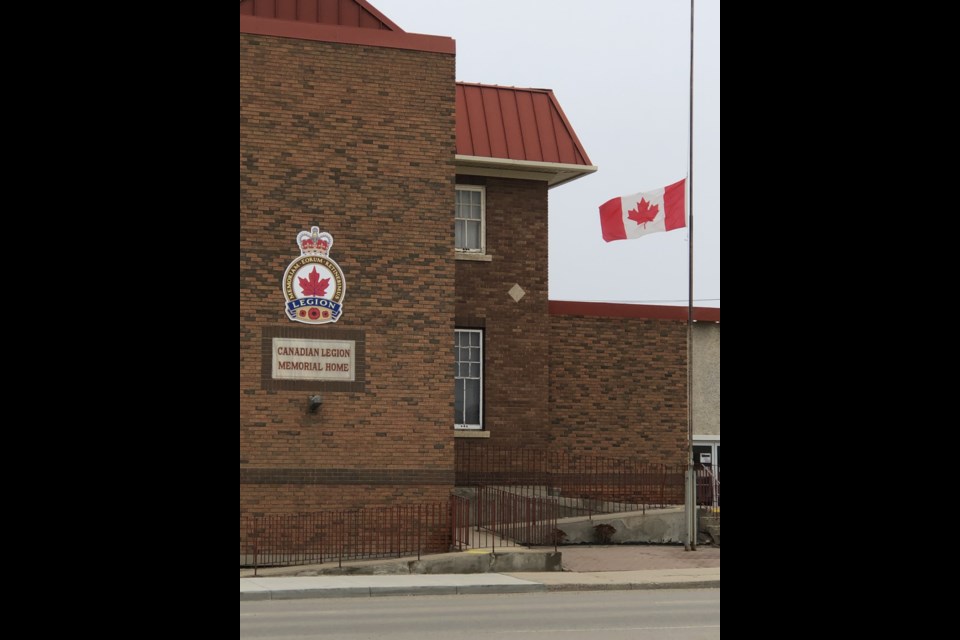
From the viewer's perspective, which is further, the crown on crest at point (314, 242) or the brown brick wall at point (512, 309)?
the brown brick wall at point (512, 309)

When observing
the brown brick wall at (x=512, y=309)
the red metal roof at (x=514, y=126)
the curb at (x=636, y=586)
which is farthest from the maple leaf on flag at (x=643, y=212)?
the curb at (x=636, y=586)

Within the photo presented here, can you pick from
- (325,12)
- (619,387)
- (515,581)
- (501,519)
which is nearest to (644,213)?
(619,387)

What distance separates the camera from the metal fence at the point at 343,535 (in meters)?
20.6

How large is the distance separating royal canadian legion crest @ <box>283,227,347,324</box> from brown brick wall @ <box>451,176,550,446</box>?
494 centimetres

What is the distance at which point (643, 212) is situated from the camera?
2470 cm

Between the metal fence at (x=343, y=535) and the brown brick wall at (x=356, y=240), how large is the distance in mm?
229

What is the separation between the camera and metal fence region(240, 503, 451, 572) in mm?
20609

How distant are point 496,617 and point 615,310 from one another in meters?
14.0

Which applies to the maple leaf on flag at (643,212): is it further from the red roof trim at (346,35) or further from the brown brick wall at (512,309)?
the red roof trim at (346,35)

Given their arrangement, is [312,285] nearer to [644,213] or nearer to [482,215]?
[482,215]
